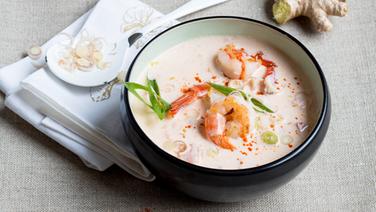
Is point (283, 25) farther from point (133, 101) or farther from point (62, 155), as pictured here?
point (62, 155)

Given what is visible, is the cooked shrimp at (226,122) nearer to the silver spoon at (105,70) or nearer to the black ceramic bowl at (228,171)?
the black ceramic bowl at (228,171)

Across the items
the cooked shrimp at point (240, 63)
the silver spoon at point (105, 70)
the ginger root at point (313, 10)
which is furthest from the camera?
the ginger root at point (313, 10)

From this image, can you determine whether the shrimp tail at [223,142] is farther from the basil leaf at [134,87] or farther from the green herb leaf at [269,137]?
the basil leaf at [134,87]

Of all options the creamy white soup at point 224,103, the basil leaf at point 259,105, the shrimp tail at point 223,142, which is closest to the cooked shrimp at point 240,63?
the creamy white soup at point 224,103

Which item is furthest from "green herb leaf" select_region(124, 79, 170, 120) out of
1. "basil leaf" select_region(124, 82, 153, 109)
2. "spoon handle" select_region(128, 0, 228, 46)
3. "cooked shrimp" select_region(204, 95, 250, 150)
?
"spoon handle" select_region(128, 0, 228, 46)

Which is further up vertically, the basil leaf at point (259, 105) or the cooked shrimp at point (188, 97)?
the basil leaf at point (259, 105)

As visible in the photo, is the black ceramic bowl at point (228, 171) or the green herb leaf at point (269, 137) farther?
the green herb leaf at point (269, 137)

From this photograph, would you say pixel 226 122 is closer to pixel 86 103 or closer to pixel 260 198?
pixel 260 198

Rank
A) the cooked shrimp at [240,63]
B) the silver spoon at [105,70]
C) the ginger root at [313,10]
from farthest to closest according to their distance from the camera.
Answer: the ginger root at [313,10]
the silver spoon at [105,70]
the cooked shrimp at [240,63]

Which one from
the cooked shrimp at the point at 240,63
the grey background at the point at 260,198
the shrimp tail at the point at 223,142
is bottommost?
the grey background at the point at 260,198

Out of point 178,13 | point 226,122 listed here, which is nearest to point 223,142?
point 226,122
